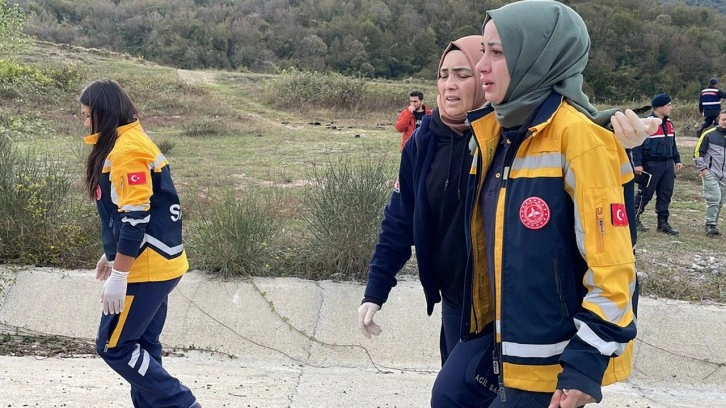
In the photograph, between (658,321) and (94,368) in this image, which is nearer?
(94,368)

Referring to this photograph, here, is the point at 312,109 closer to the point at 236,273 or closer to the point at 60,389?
the point at 236,273

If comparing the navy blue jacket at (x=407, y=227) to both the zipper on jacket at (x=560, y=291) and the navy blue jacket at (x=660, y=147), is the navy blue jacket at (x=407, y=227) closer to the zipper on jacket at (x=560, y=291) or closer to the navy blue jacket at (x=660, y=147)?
the zipper on jacket at (x=560, y=291)

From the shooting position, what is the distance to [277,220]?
7074mm

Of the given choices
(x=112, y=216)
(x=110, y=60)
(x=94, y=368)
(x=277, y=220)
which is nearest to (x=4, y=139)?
(x=277, y=220)

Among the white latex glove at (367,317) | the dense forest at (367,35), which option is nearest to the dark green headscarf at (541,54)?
the white latex glove at (367,317)

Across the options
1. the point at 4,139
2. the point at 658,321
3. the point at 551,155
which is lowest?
the point at 658,321

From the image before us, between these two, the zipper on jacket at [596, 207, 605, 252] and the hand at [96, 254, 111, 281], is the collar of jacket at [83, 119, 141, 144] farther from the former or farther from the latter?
the zipper on jacket at [596, 207, 605, 252]

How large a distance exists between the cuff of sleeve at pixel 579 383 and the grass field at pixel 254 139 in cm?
471

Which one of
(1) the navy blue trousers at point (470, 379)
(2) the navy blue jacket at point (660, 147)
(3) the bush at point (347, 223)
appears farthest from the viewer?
(2) the navy blue jacket at point (660, 147)

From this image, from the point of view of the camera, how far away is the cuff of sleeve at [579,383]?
1.82 metres

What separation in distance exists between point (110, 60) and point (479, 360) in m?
41.3

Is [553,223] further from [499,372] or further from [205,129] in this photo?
[205,129]

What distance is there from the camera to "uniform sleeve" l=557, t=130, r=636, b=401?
183 centimetres

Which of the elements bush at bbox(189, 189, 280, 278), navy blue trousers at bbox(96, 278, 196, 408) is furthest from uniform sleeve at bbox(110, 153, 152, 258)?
bush at bbox(189, 189, 280, 278)
